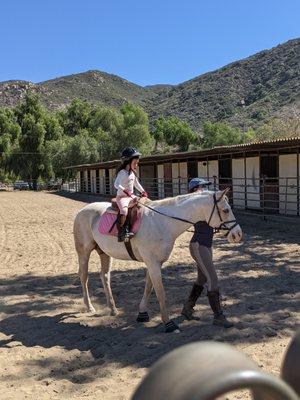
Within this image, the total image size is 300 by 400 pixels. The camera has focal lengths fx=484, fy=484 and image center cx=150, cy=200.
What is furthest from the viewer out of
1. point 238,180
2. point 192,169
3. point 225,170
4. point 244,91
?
point 244,91

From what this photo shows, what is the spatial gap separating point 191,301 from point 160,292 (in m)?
0.59

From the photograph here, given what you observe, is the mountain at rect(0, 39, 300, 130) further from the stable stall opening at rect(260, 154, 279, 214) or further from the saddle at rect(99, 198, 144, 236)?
the saddle at rect(99, 198, 144, 236)

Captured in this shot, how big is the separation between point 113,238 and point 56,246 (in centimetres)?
630

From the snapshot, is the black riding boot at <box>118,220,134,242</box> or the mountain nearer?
the black riding boot at <box>118,220,134,242</box>

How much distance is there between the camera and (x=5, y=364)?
183 inches

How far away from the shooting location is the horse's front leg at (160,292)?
5230mm

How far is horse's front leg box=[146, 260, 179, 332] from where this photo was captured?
5.23 metres

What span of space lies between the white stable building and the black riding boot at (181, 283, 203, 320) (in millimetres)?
6738

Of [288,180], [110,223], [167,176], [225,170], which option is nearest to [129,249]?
[110,223]

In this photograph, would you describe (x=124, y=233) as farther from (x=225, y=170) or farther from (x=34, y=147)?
(x=34, y=147)

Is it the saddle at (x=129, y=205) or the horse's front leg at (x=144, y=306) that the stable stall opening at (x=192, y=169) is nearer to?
the saddle at (x=129, y=205)

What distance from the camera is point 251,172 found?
1934 cm

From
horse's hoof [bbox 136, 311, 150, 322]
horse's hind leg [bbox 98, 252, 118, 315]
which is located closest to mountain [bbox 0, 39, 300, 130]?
horse's hind leg [bbox 98, 252, 118, 315]

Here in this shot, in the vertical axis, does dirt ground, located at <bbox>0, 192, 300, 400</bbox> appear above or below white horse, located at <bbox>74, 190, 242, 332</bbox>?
below
